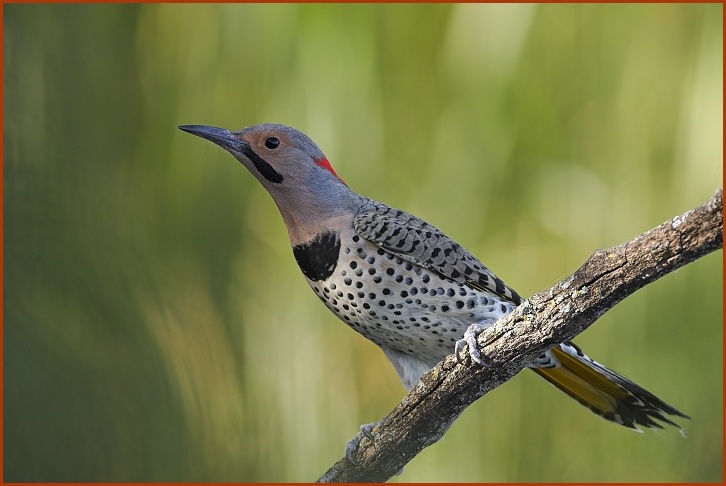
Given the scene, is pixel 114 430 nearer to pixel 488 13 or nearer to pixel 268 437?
pixel 268 437

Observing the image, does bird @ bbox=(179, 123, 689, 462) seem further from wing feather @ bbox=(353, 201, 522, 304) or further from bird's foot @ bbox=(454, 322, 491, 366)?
bird's foot @ bbox=(454, 322, 491, 366)

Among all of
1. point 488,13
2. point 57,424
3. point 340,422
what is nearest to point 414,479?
point 340,422

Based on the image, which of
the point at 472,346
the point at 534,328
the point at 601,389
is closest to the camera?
the point at 534,328

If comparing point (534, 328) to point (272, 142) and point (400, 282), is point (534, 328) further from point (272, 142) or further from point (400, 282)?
point (272, 142)

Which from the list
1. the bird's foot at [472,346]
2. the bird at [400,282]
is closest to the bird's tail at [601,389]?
the bird at [400,282]

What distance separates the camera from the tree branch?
1469mm

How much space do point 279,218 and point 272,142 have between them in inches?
42.0

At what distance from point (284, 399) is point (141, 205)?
1.06 metres

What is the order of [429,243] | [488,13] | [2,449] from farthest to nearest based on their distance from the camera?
[488,13] → [2,449] → [429,243]

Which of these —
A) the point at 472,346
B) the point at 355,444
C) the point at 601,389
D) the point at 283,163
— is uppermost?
the point at 283,163

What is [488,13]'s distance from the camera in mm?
3574

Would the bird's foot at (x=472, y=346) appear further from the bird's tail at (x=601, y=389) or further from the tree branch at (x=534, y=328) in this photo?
the bird's tail at (x=601, y=389)

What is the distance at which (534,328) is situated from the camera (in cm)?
173

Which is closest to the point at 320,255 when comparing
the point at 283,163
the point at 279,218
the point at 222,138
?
the point at 283,163
